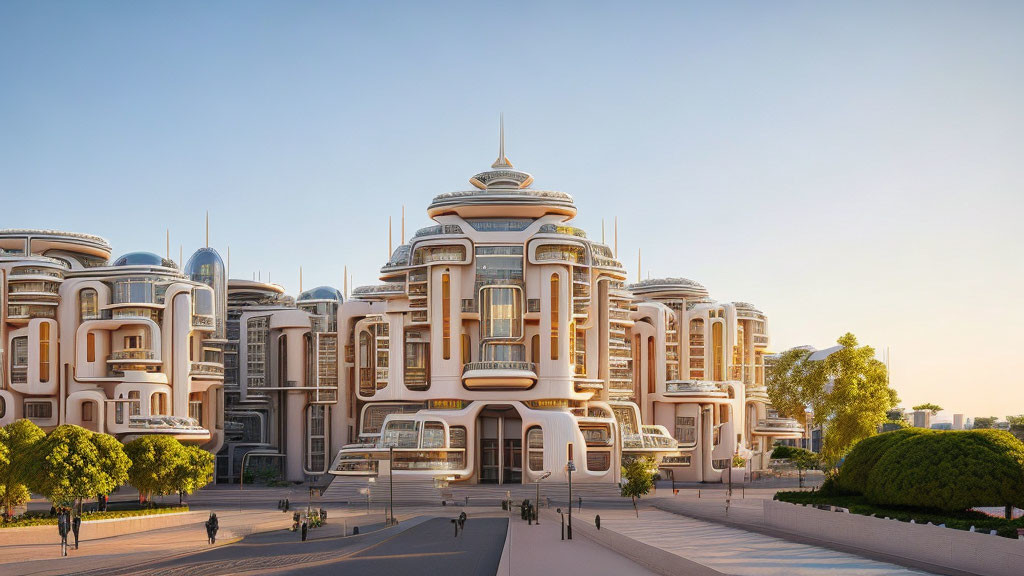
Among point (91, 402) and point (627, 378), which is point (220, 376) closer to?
point (91, 402)

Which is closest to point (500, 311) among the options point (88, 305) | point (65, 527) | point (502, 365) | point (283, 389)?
point (502, 365)

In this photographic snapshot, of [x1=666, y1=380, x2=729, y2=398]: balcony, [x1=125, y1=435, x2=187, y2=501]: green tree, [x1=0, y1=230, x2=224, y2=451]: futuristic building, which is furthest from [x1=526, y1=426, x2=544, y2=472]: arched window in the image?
[x1=125, y1=435, x2=187, y2=501]: green tree

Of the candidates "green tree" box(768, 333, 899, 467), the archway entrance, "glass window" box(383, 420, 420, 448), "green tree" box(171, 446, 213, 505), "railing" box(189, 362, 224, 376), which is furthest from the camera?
the archway entrance

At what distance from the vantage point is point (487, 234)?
86.0 m

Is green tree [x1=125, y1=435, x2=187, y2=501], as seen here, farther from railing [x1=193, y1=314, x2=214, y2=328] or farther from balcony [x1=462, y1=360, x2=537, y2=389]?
balcony [x1=462, y1=360, x2=537, y2=389]

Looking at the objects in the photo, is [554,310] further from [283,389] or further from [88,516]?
[88,516]

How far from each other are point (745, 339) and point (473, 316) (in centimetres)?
3677

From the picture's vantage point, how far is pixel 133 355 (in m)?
84.1

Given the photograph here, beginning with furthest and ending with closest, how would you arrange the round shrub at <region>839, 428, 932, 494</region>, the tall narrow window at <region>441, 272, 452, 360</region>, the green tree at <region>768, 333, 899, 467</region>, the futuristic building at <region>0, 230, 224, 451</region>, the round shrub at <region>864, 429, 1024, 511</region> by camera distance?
the tall narrow window at <region>441, 272, 452, 360</region>, the futuristic building at <region>0, 230, 224, 451</region>, the green tree at <region>768, 333, 899, 467</region>, the round shrub at <region>839, 428, 932, 494</region>, the round shrub at <region>864, 429, 1024, 511</region>

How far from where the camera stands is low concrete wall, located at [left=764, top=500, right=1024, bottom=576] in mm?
37094

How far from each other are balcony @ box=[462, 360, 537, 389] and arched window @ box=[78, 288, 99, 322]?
95.0 feet

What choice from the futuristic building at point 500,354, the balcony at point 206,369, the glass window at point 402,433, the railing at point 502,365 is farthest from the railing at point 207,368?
the railing at point 502,365

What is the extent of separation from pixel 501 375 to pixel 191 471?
24378 mm

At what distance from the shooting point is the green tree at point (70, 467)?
5281 cm
